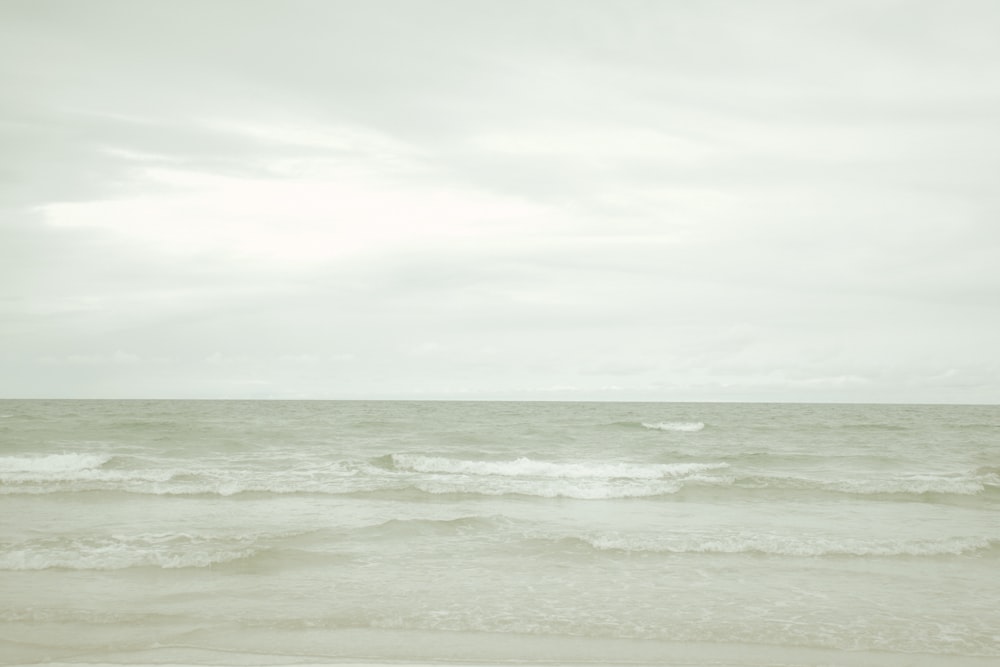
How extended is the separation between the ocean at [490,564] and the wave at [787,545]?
0.19 ft

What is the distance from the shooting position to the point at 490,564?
11.4 m

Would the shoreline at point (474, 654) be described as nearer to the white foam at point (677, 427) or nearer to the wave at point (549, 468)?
the wave at point (549, 468)

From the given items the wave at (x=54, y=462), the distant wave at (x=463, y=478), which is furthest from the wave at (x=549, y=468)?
the wave at (x=54, y=462)

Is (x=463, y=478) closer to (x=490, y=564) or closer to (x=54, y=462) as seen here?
(x=490, y=564)

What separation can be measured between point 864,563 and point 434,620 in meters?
7.27

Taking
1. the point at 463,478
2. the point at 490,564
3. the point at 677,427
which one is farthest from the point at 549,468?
the point at 677,427

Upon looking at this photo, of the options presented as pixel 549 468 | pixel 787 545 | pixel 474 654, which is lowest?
pixel 549 468

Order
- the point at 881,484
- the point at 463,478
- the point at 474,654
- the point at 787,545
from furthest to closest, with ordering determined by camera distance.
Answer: the point at 463,478 < the point at 881,484 < the point at 787,545 < the point at 474,654

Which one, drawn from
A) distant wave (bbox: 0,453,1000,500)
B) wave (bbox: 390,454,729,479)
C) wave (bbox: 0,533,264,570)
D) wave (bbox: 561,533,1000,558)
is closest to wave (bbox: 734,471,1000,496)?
distant wave (bbox: 0,453,1000,500)

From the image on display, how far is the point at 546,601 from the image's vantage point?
30.8 feet

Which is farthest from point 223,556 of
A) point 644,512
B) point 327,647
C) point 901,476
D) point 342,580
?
point 901,476

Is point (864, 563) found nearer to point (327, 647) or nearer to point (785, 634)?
point (785, 634)

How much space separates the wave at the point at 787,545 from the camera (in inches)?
486

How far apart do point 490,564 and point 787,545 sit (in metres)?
5.25
